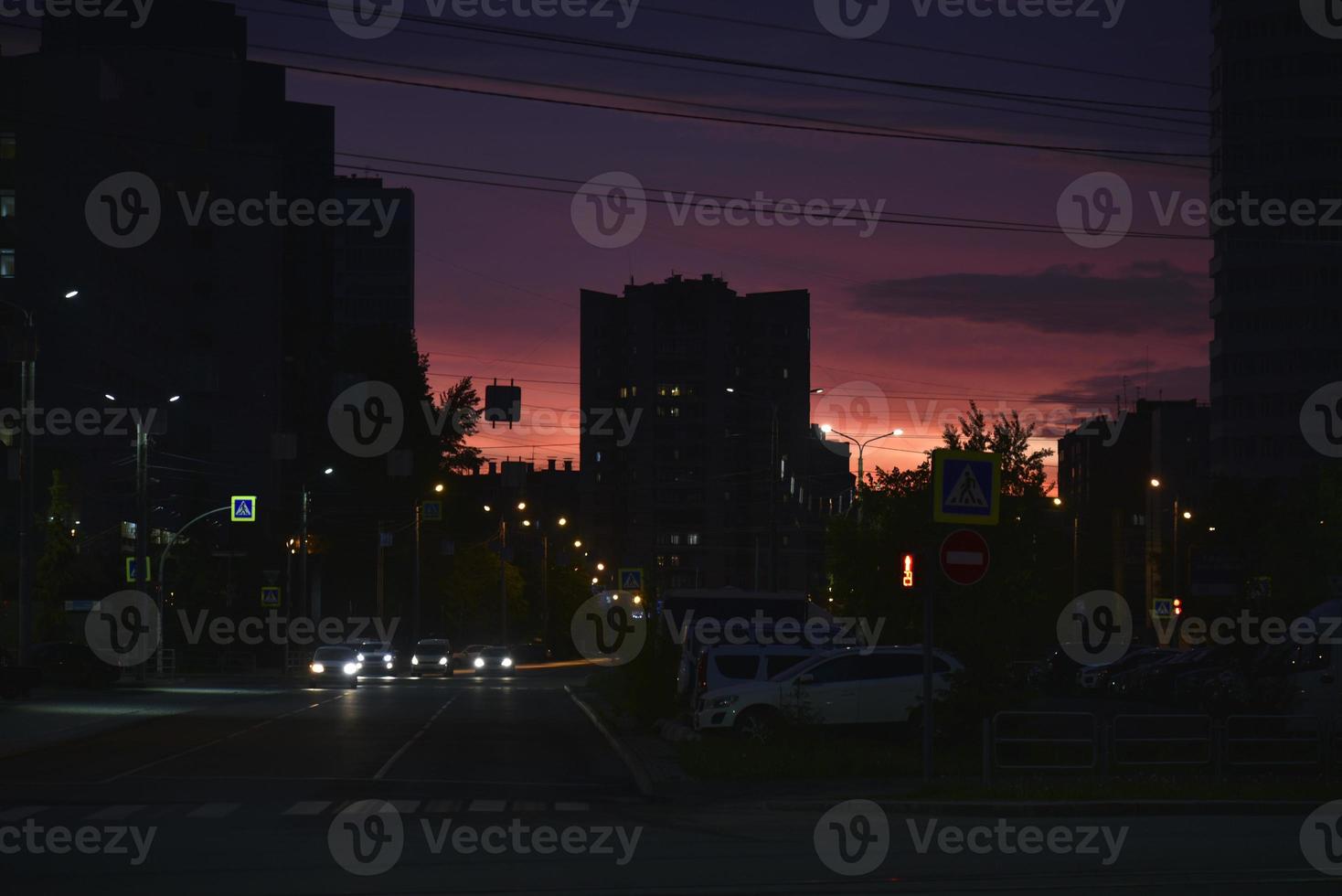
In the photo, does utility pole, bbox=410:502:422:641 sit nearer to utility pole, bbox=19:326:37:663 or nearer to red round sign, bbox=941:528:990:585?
utility pole, bbox=19:326:37:663

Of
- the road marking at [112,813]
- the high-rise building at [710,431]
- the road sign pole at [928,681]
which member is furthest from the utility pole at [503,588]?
Result: the road marking at [112,813]

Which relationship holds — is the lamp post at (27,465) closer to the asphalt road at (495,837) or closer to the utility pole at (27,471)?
the utility pole at (27,471)

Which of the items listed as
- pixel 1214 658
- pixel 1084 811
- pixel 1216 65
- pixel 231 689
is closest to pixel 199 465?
pixel 231 689

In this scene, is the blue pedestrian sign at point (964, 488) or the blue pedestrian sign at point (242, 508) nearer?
the blue pedestrian sign at point (964, 488)

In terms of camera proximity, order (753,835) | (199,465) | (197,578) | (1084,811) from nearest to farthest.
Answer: (753,835)
(1084,811)
(197,578)
(199,465)

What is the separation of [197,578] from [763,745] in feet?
185

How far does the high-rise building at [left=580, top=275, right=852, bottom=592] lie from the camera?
158 m

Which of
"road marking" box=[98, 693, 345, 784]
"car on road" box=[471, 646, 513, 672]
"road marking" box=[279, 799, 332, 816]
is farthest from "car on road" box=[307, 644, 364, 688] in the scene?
"road marking" box=[279, 799, 332, 816]

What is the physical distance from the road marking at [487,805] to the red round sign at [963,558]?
623 centimetres

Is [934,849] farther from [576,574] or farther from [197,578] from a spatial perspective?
[576,574]

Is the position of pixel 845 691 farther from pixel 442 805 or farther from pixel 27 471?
pixel 27 471

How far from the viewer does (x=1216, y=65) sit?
A: 111 m

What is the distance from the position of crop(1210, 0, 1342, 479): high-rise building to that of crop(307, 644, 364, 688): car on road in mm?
67719

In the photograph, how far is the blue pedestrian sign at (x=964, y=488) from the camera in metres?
20.7
